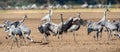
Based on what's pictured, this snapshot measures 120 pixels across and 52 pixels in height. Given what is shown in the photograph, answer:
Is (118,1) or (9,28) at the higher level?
(9,28)

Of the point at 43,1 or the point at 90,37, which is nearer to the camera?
the point at 90,37

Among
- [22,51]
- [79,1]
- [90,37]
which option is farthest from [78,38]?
[79,1]

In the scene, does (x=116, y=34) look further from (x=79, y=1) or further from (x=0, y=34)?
(x=79, y=1)

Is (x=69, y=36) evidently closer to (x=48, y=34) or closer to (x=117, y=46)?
(x=48, y=34)

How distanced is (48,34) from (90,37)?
3079 millimetres

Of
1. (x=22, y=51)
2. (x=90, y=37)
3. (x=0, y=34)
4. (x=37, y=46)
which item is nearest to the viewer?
(x=22, y=51)

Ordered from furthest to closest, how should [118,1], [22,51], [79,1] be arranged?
[79,1] → [118,1] → [22,51]

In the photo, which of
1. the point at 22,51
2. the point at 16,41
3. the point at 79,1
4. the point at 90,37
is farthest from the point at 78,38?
the point at 79,1

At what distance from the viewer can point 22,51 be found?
86.0ft

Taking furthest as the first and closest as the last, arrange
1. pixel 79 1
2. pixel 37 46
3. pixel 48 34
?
1. pixel 79 1
2. pixel 48 34
3. pixel 37 46

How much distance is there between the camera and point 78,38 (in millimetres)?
31891

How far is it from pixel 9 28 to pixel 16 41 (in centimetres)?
82

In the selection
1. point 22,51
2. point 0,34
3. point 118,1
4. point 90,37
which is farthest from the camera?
point 118,1

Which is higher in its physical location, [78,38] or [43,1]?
[78,38]
